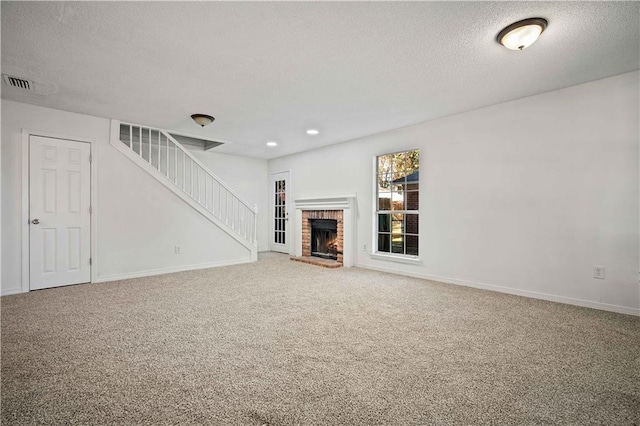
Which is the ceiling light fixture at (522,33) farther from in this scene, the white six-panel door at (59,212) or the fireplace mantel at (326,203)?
the white six-panel door at (59,212)

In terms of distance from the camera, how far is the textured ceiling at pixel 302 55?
6.73 ft

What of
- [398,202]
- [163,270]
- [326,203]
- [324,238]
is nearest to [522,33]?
[398,202]

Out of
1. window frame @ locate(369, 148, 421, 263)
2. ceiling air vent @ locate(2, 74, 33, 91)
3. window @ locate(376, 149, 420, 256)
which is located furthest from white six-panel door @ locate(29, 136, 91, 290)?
window @ locate(376, 149, 420, 256)

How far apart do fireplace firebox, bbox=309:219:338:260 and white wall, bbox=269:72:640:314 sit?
158cm

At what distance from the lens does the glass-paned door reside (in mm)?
7172

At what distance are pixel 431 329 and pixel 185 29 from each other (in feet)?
10.1

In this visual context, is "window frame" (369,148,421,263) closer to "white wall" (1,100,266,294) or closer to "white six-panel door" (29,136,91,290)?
"white wall" (1,100,266,294)

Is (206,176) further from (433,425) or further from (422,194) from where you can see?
(433,425)

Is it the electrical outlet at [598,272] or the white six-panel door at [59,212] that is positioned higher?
the white six-panel door at [59,212]

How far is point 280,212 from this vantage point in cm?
743

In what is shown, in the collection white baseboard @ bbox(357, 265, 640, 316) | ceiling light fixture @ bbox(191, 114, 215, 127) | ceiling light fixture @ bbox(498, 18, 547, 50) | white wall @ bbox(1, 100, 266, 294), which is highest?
ceiling light fixture @ bbox(191, 114, 215, 127)

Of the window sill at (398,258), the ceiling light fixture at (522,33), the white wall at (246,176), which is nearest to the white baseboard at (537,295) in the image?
the window sill at (398,258)

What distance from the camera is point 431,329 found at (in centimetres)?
255

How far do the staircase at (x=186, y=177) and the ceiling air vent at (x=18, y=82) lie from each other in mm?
1187
